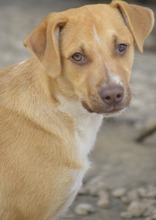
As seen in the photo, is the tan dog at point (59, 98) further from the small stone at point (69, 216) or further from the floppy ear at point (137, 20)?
the small stone at point (69, 216)

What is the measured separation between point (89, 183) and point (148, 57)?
3734 mm

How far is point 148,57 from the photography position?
9.53 m

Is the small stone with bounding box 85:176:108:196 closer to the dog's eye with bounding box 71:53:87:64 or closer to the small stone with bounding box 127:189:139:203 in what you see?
the small stone with bounding box 127:189:139:203

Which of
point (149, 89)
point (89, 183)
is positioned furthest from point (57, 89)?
point (149, 89)

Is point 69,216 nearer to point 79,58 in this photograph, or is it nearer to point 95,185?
point 95,185

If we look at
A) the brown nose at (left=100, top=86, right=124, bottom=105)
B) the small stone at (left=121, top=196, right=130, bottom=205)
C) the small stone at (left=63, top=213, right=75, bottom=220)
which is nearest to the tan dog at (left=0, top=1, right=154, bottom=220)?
the brown nose at (left=100, top=86, right=124, bottom=105)

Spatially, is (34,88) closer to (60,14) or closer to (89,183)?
(60,14)

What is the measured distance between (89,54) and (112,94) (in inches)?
12.9

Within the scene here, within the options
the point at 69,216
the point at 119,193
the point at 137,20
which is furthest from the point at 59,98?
the point at 119,193

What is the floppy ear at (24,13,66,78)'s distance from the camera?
4.25m

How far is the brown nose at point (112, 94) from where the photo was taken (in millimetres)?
4133

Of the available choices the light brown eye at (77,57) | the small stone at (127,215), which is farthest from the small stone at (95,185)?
the light brown eye at (77,57)

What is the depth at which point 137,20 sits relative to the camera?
452 cm

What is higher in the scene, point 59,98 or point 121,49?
point 121,49
